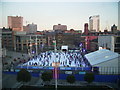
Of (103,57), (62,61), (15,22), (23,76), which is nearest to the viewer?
(23,76)

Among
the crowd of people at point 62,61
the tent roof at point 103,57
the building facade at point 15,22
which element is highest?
the building facade at point 15,22

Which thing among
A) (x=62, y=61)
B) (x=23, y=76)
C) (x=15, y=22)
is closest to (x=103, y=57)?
(x=62, y=61)

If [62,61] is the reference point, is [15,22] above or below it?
above

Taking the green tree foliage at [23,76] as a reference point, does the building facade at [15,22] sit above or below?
above

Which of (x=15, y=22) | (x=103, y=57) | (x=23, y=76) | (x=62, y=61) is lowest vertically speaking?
(x=62, y=61)

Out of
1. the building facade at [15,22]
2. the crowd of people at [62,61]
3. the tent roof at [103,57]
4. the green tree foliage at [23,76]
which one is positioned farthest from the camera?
the building facade at [15,22]

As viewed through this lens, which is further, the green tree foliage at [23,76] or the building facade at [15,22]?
the building facade at [15,22]

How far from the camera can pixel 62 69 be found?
1553cm

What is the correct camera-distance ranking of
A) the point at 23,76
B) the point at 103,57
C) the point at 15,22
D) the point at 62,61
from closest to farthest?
the point at 23,76 < the point at 103,57 < the point at 62,61 < the point at 15,22

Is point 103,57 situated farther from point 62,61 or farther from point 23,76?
point 23,76

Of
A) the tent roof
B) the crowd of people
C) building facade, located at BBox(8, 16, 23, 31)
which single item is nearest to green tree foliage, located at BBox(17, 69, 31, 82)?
the crowd of people

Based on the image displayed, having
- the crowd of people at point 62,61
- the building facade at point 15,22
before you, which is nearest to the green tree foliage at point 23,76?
the crowd of people at point 62,61

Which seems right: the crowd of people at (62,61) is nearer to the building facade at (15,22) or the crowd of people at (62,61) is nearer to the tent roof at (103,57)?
the tent roof at (103,57)

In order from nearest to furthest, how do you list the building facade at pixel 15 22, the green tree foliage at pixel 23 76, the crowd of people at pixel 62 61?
the green tree foliage at pixel 23 76 < the crowd of people at pixel 62 61 < the building facade at pixel 15 22
